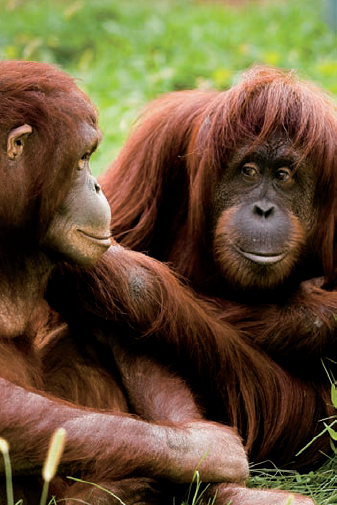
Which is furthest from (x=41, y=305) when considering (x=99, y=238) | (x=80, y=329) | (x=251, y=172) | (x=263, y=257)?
(x=251, y=172)

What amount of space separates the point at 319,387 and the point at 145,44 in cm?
468

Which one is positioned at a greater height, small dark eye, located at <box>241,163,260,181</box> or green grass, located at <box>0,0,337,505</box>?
green grass, located at <box>0,0,337,505</box>

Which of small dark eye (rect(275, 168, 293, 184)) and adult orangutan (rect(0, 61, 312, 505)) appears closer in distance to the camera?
adult orangutan (rect(0, 61, 312, 505))

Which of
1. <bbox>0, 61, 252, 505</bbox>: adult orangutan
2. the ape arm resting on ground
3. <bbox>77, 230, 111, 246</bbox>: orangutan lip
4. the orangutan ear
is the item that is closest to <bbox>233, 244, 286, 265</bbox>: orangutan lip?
<bbox>0, 61, 252, 505</bbox>: adult orangutan

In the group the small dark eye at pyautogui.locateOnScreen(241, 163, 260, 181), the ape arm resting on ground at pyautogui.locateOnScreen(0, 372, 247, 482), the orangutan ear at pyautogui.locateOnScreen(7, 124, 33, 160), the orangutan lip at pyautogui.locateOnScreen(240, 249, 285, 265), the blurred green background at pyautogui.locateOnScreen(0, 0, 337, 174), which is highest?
the blurred green background at pyautogui.locateOnScreen(0, 0, 337, 174)

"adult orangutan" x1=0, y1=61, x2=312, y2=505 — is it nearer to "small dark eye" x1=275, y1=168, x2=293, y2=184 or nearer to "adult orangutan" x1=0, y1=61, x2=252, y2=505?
"adult orangutan" x1=0, y1=61, x2=252, y2=505

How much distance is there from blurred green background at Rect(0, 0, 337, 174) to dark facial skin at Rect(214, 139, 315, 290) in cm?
182

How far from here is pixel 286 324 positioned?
372cm

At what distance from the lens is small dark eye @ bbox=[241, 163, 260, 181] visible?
3.72m

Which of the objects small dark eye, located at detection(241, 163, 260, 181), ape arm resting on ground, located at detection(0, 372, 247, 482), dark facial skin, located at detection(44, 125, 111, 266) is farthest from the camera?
small dark eye, located at detection(241, 163, 260, 181)

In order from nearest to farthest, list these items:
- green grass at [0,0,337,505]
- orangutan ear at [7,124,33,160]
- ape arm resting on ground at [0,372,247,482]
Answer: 1. ape arm resting on ground at [0,372,247,482]
2. orangutan ear at [7,124,33,160]
3. green grass at [0,0,337,505]

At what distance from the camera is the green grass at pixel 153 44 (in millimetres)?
6691

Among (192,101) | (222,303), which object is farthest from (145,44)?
(222,303)

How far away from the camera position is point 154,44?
7.98 metres
